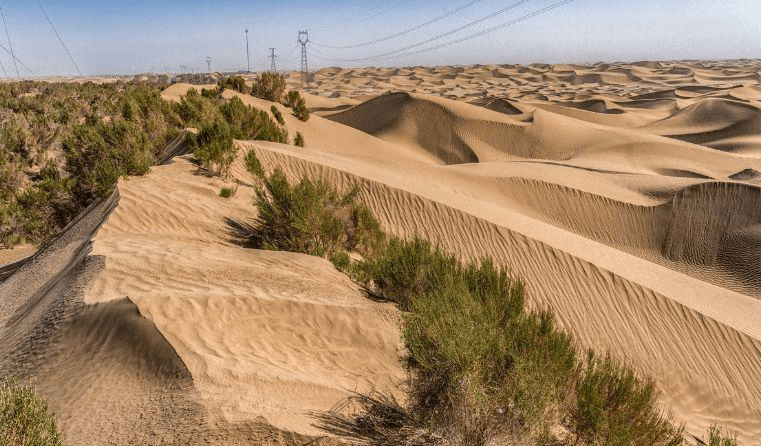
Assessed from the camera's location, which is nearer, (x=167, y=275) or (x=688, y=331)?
(x=167, y=275)

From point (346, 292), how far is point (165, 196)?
4367 mm

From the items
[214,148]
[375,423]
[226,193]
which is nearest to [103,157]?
[214,148]

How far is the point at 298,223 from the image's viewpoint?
7277mm

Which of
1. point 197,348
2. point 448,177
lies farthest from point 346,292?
point 448,177

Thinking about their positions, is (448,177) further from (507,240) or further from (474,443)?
→ (474,443)

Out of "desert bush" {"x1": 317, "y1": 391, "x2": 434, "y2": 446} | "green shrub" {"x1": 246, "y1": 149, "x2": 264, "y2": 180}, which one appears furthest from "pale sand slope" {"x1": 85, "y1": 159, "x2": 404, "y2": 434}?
"green shrub" {"x1": 246, "y1": 149, "x2": 264, "y2": 180}

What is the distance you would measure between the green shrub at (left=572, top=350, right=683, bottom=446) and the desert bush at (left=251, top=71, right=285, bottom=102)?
23.7m

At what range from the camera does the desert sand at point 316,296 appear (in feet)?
13.0

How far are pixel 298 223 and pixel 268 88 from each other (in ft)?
65.3

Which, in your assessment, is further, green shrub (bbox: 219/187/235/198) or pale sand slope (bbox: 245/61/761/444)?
green shrub (bbox: 219/187/235/198)

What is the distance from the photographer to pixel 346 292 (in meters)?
5.99

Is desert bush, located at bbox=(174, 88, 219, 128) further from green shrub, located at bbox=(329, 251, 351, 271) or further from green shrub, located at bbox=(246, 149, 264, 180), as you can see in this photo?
green shrub, located at bbox=(329, 251, 351, 271)

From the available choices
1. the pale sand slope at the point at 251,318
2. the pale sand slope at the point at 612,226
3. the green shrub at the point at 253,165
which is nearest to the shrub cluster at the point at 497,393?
the pale sand slope at the point at 251,318

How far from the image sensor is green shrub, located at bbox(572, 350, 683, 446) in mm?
3684
